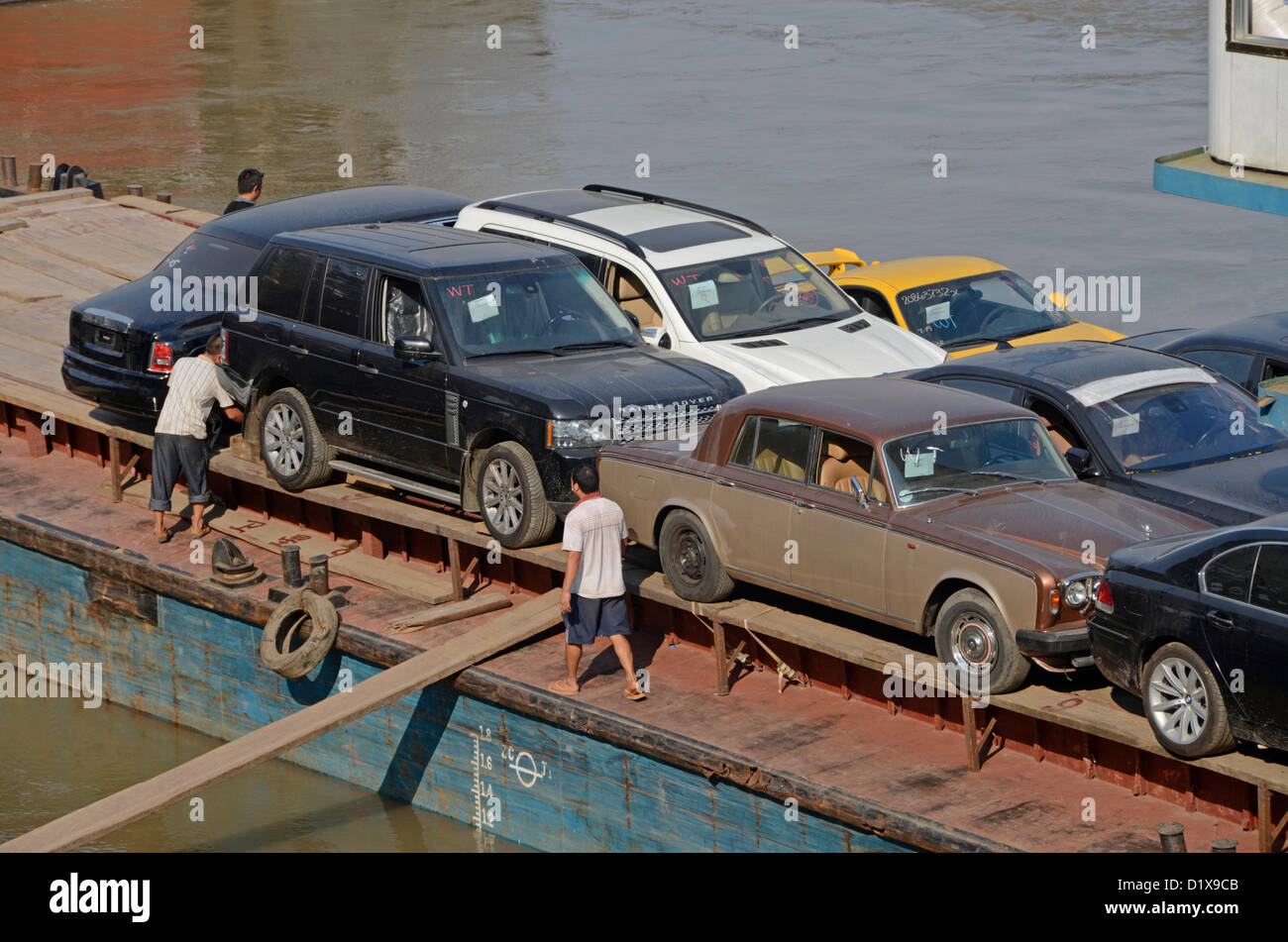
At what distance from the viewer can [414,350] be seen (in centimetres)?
1169

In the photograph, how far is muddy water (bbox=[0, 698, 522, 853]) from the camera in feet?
38.8

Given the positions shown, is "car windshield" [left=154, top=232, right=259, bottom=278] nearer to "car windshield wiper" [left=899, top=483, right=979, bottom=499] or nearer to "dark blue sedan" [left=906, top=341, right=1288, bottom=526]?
"dark blue sedan" [left=906, top=341, right=1288, bottom=526]

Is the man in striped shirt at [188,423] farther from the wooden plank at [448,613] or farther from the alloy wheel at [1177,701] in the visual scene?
the alloy wheel at [1177,701]

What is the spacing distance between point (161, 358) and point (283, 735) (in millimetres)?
4230

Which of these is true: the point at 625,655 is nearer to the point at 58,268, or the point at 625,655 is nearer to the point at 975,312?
the point at 975,312

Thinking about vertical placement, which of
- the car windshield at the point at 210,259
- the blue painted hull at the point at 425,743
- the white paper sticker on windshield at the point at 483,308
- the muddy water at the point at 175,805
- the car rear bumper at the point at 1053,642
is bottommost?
the muddy water at the point at 175,805

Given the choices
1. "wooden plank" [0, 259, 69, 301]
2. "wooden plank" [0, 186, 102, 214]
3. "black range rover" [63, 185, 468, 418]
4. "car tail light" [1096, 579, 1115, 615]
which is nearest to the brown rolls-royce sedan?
→ "car tail light" [1096, 579, 1115, 615]

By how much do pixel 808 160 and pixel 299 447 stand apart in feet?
66.4

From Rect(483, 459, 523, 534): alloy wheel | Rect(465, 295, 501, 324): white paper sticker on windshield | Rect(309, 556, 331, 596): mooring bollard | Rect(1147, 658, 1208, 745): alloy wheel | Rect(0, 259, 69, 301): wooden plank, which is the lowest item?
Rect(309, 556, 331, 596): mooring bollard

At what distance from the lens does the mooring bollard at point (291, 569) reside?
12.4m

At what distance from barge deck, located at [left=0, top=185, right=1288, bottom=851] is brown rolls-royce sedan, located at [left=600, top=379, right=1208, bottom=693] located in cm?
32

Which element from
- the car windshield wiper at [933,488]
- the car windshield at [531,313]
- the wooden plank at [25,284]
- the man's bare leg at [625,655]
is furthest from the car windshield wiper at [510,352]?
the wooden plank at [25,284]

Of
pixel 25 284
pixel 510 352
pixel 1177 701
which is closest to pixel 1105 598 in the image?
pixel 1177 701

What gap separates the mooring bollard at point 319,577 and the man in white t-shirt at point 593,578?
81.4 inches
